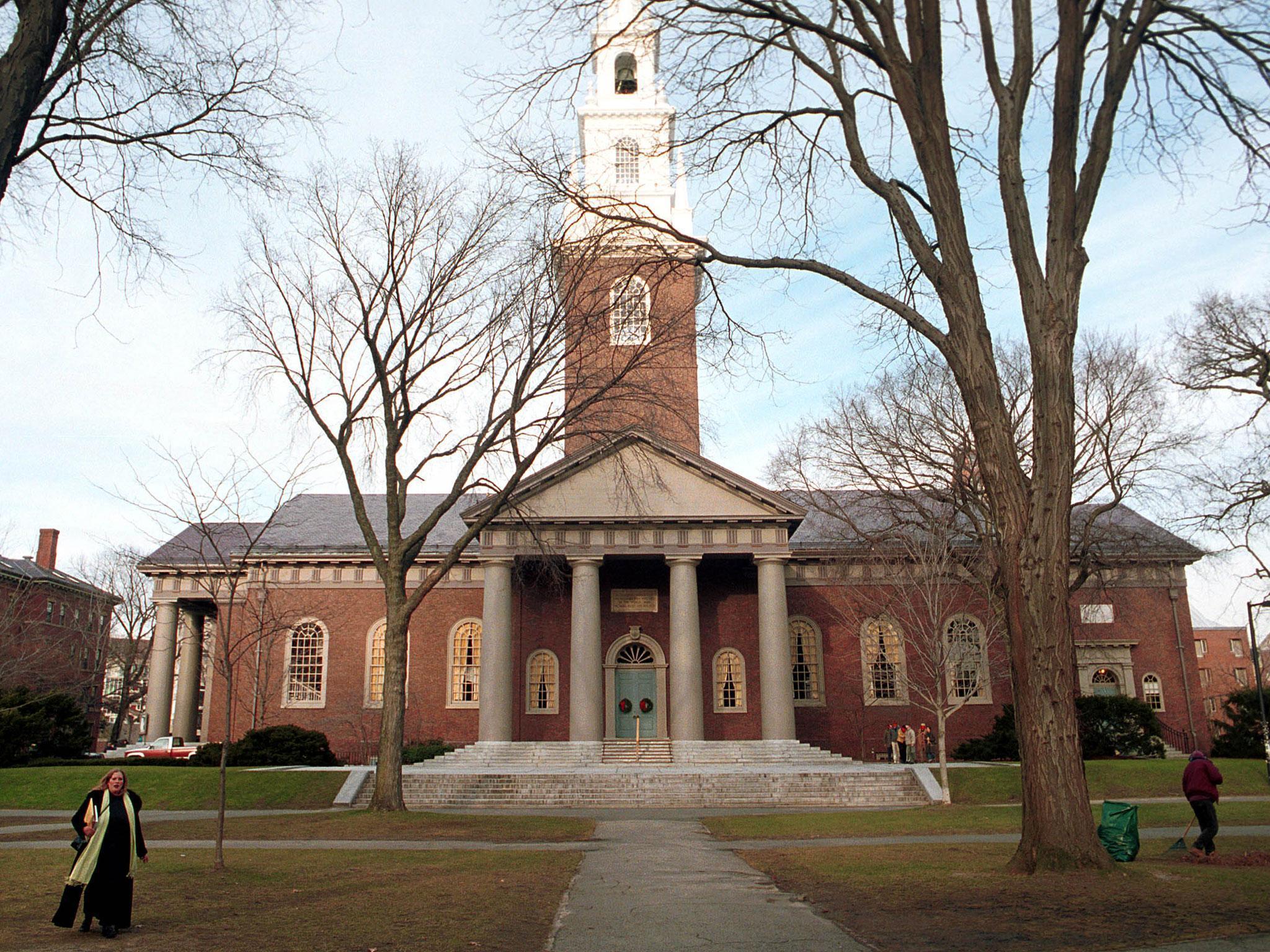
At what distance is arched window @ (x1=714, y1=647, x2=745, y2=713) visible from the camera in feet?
117

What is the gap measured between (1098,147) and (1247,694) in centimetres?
2900

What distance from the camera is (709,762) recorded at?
98.9ft

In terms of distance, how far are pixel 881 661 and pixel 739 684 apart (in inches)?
219

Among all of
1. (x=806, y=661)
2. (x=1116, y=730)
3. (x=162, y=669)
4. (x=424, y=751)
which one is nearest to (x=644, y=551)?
(x=806, y=661)

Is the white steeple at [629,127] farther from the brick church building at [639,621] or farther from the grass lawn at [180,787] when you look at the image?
the grass lawn at [180,787]

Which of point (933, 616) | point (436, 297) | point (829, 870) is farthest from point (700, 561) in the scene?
point (829, 870)

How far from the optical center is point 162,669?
3888cm

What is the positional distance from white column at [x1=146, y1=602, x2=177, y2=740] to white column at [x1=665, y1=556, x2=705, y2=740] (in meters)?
20.3

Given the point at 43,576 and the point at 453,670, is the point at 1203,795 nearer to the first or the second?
the point at 453,670

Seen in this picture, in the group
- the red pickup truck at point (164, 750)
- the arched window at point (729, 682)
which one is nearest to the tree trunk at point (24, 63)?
the arched window at point (729, 682)

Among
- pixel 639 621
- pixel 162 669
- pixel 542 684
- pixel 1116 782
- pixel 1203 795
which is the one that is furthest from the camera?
pixel 162 669

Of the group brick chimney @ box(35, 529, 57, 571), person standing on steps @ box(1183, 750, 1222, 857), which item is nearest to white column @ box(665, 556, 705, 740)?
person standing on steps @ box(1183, 750, 1222, 857)

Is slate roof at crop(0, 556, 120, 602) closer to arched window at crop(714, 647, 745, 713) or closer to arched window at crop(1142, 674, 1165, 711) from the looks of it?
arched window at crop(714, 647, 745, 713)

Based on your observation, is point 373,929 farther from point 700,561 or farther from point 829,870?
point 700,561
